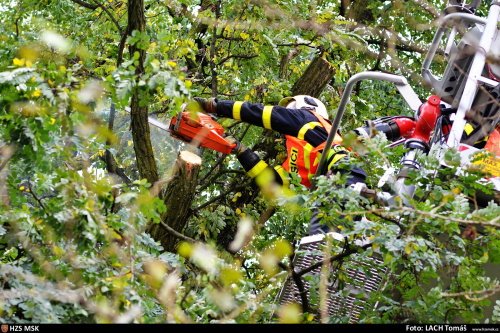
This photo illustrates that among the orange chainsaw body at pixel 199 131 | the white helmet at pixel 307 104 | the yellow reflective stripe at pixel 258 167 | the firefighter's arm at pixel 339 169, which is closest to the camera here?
the firefighter's arm at pixel 339 169

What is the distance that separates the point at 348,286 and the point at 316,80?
11.2 feet

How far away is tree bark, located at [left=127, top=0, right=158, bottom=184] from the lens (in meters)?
6.79

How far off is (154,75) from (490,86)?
8.72 feet

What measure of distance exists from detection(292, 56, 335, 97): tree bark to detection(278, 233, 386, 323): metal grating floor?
10.2ft

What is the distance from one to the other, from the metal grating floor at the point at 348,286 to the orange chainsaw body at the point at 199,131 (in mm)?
1865

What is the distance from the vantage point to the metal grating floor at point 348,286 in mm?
5868

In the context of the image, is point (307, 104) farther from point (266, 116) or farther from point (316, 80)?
point (316, 80)

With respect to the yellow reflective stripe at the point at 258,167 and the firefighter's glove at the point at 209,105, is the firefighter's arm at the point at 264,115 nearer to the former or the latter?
the firefighter's glove at the point at 209,105

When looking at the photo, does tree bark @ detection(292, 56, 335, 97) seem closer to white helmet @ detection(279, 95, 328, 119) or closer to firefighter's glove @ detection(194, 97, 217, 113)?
white helmet @ detection(279, 95, 328, 119)

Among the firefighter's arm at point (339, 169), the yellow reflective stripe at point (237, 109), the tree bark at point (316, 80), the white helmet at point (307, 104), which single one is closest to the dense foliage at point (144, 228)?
the firefighter's arm at point (339, 169)

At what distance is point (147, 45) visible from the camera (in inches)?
245

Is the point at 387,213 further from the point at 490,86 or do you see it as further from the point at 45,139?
the point at 490,86

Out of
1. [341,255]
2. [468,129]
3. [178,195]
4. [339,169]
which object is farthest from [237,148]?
[341,255]

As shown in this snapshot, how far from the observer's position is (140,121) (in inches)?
281
